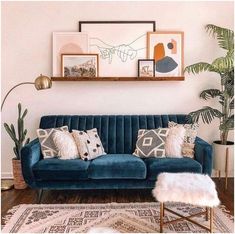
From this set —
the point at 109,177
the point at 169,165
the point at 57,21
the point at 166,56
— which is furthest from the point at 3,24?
the point at 169,165

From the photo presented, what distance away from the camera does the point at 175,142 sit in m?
3.25

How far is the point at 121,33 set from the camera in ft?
12.3

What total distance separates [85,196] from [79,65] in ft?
5.40

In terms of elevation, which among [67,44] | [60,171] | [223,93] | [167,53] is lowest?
[60,171]

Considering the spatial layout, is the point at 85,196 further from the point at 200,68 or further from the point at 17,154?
the point at 200,68

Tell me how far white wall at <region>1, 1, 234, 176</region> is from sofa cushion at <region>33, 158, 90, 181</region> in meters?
1.04

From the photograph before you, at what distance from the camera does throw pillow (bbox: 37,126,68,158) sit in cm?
324

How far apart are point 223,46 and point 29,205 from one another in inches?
112

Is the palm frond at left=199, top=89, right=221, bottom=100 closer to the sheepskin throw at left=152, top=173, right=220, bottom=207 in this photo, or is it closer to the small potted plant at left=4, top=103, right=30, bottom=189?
the sheepskin throw at left=152, top=173, right=220, bottom=207

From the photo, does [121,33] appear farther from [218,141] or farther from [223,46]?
[218,141]

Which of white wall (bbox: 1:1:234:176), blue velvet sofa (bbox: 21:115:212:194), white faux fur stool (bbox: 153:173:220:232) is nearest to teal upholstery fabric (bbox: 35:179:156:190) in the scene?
blue velvet sofa (bbox: 21:115:212:194)

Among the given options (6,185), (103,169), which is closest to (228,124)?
(103,169)

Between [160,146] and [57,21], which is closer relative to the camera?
[160,146]

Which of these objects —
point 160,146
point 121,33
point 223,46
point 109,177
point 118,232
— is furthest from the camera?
point 121,33
